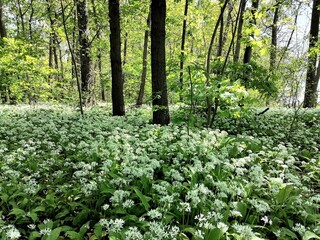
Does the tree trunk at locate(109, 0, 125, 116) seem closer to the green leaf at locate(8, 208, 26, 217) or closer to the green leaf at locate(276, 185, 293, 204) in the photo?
the green leaf at locate(8, 208, 26, 217)

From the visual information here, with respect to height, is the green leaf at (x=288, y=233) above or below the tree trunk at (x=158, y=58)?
below

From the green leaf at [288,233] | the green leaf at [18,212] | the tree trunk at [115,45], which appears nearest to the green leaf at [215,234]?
the green leaf at [288,233]

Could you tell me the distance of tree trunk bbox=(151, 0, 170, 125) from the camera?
23.1 ft

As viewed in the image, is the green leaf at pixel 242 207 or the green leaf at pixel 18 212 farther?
the green leaf at pixel 242 207

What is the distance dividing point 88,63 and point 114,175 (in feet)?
30.8

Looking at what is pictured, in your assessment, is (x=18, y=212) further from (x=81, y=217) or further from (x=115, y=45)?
(x=115, y=45)

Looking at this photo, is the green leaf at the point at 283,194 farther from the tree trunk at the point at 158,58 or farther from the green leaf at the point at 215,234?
the tree trunk at the point at 158,58

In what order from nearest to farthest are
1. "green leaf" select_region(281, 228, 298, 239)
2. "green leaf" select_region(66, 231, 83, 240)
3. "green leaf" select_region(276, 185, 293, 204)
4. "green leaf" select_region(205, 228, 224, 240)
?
"green leaf" select_region(205, 228, 224, 240) < "green leaf" select_region(66, 231, 83, 240) < "green leaf" select_region(281, 228, 298, 239) < "green leaf" select_region(276, 185, 293, 204)

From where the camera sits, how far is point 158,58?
7.26 m

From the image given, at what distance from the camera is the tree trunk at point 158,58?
7027mm

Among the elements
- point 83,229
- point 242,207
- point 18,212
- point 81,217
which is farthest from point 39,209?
point 242,207

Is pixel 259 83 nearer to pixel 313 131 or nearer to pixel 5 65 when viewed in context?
pixel 313 131

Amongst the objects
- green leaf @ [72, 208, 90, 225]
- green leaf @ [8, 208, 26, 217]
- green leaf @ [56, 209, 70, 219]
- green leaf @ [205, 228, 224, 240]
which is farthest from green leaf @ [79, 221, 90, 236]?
green leaf @ [205, 228, 224, 240]

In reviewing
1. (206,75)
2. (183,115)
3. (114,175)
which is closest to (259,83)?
(206,75)
